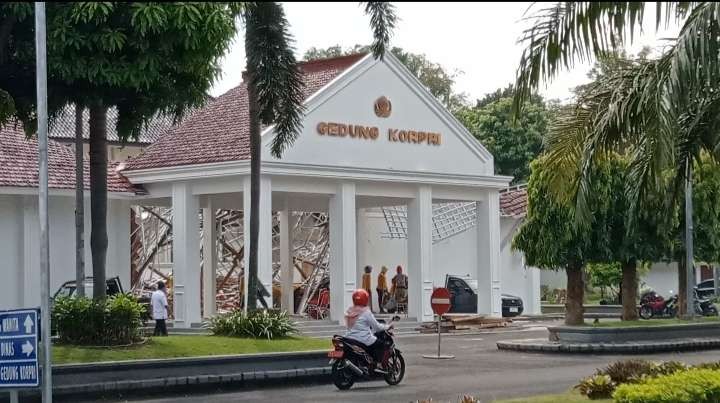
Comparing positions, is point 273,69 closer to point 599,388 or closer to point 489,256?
point 599,388

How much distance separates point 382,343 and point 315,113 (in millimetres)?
15065

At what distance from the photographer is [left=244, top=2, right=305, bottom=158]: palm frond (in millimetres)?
20000

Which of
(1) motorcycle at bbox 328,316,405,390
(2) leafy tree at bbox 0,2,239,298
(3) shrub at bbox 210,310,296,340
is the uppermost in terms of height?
(2) leafy tree at bbox 0,2,239,298

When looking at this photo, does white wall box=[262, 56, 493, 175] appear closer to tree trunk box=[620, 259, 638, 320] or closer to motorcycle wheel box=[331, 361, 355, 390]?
tree trunk box=[620, 259, 638, 320]

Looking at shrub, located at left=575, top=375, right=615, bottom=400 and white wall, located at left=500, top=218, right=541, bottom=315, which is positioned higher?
white wall, located at left=500, top=218, right=541, bottom=315

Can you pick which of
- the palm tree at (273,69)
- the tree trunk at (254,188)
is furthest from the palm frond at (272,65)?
the tree trunk at (254,188)

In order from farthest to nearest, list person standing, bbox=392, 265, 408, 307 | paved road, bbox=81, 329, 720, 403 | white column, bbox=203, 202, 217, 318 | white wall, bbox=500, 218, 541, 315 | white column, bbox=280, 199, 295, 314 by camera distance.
Answer: white wall, bbox=500, 218, 541, 315 → person standing, bbox=392, 265, 408, 307 → white column, bbox=280, 199, 295, 314 → white column, bbox=203, 202, 217, 318 → paved road, bbox=81, 329, 720, 403

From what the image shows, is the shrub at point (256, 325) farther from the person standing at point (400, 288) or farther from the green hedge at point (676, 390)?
the person standing at point (400, 288)

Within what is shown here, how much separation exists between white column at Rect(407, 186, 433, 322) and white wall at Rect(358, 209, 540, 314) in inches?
235

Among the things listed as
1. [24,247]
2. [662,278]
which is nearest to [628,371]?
[24,247]

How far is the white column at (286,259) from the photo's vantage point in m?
38.9

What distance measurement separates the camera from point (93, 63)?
A: 17688 mm

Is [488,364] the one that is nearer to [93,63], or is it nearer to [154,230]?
[93,63]

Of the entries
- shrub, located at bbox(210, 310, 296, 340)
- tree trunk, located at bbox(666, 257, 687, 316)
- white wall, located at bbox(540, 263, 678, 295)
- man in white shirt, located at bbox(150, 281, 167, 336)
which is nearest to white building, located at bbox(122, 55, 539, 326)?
man in white shirt, located at bbox(150, 281, 167, 336)
